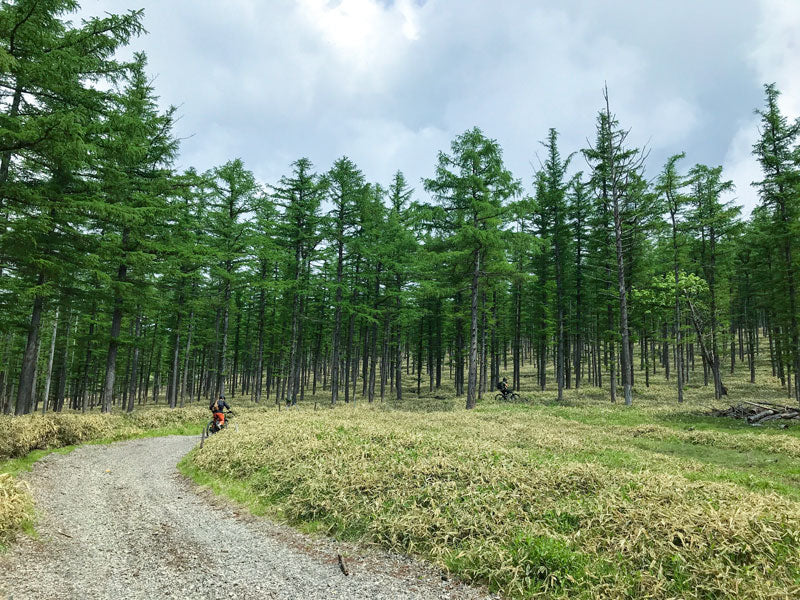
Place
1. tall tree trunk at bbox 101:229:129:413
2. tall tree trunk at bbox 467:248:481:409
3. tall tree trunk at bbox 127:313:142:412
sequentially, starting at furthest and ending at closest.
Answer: tall tree trunk at bbox 467:248:481:409
tall tree trunk at bbox 127:313:142:412
tall tree trunk at bbox 101:229:129:413

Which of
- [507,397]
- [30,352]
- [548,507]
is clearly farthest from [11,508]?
[507,397]

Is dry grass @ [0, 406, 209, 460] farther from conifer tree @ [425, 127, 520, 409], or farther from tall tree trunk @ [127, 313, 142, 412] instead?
conifer tree @ [425, 127, 520, 409]

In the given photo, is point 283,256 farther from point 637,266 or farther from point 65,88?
point 637,266

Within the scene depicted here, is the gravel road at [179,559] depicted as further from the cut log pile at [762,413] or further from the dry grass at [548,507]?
the cut log pile at [762,413]

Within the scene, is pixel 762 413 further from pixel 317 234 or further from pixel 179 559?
pixel 317 234

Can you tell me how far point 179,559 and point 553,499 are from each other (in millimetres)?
6648

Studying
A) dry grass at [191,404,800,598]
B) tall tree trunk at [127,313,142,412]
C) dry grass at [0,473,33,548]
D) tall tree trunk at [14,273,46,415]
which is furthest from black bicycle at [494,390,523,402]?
tall tree trunk at [14,273,46,415]

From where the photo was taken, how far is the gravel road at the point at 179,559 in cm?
532

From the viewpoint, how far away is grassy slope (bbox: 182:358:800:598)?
16.7ft

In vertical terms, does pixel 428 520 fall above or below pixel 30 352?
below

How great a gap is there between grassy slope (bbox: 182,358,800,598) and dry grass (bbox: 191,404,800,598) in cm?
3

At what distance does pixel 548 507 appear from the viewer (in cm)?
676

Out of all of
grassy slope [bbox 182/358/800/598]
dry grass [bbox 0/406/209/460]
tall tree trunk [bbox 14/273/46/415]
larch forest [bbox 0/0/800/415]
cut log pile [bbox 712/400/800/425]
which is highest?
larch forest [bbox 0/0/800/415]

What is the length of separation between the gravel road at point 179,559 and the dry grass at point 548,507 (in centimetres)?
63
